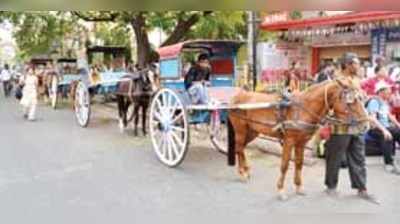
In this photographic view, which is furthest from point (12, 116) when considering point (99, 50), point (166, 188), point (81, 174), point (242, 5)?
point (242, 5)

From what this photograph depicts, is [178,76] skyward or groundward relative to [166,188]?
skyward

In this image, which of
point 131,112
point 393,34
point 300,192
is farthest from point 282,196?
point 393,34

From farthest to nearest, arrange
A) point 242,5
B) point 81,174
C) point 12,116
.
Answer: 1. point 12,116
2. point 81,174
3. point 242,5

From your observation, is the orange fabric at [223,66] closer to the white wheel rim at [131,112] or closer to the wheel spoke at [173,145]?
the wheel spoke at [173,145]

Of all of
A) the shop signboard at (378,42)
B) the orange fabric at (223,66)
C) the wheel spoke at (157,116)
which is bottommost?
the wheel spoke at (157,116)

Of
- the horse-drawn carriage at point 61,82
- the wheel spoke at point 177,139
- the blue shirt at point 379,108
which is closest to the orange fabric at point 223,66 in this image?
the wheel spoke at point 177,139

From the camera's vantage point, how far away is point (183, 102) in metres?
7.77

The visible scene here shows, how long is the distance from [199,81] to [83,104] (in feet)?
18.3

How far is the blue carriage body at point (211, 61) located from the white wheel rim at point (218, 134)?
6.3 inches

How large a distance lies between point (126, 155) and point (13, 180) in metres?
2.32

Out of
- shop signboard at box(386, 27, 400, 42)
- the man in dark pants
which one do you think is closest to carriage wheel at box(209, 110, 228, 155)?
the man in dark pants

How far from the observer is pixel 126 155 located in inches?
364

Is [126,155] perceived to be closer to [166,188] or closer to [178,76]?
[178,76]

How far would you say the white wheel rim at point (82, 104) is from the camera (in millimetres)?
12984
